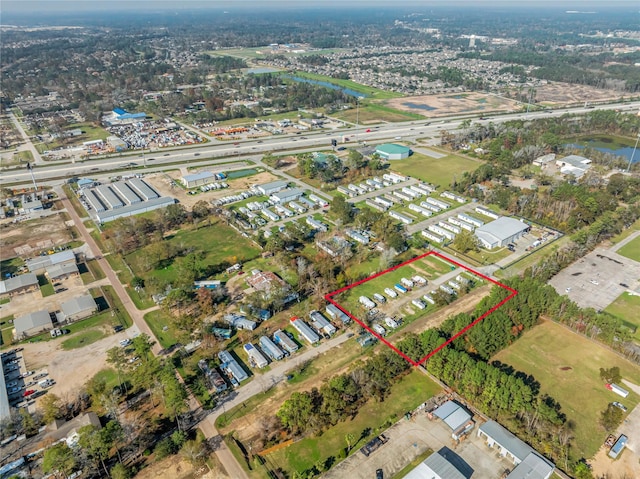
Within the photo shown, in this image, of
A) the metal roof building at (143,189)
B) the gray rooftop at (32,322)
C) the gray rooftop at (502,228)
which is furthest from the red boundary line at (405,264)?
the metal roof building at (143,189)

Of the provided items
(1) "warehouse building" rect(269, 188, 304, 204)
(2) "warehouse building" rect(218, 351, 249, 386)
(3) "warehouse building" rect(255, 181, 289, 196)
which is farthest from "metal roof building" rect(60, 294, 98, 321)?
(3) "warehouse building" rect(255, 181, 289, 196)

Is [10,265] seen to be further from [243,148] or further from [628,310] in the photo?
[628,310]

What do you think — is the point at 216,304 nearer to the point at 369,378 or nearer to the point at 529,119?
the point at 369,378

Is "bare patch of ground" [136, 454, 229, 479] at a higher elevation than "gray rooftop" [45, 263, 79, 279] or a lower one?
lower

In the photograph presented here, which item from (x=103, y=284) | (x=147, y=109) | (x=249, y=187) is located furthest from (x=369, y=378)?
(x=147, y=109)

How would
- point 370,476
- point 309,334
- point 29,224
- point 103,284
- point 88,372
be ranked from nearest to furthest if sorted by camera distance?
point 370,476 → point 88,372 → point 309,334 → point 103,284 → point 29,224

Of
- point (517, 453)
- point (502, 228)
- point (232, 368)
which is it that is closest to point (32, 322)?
point (232, 368)

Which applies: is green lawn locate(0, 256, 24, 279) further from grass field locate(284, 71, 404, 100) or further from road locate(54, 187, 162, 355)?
grass field locate(284, 71, 404, 100)
